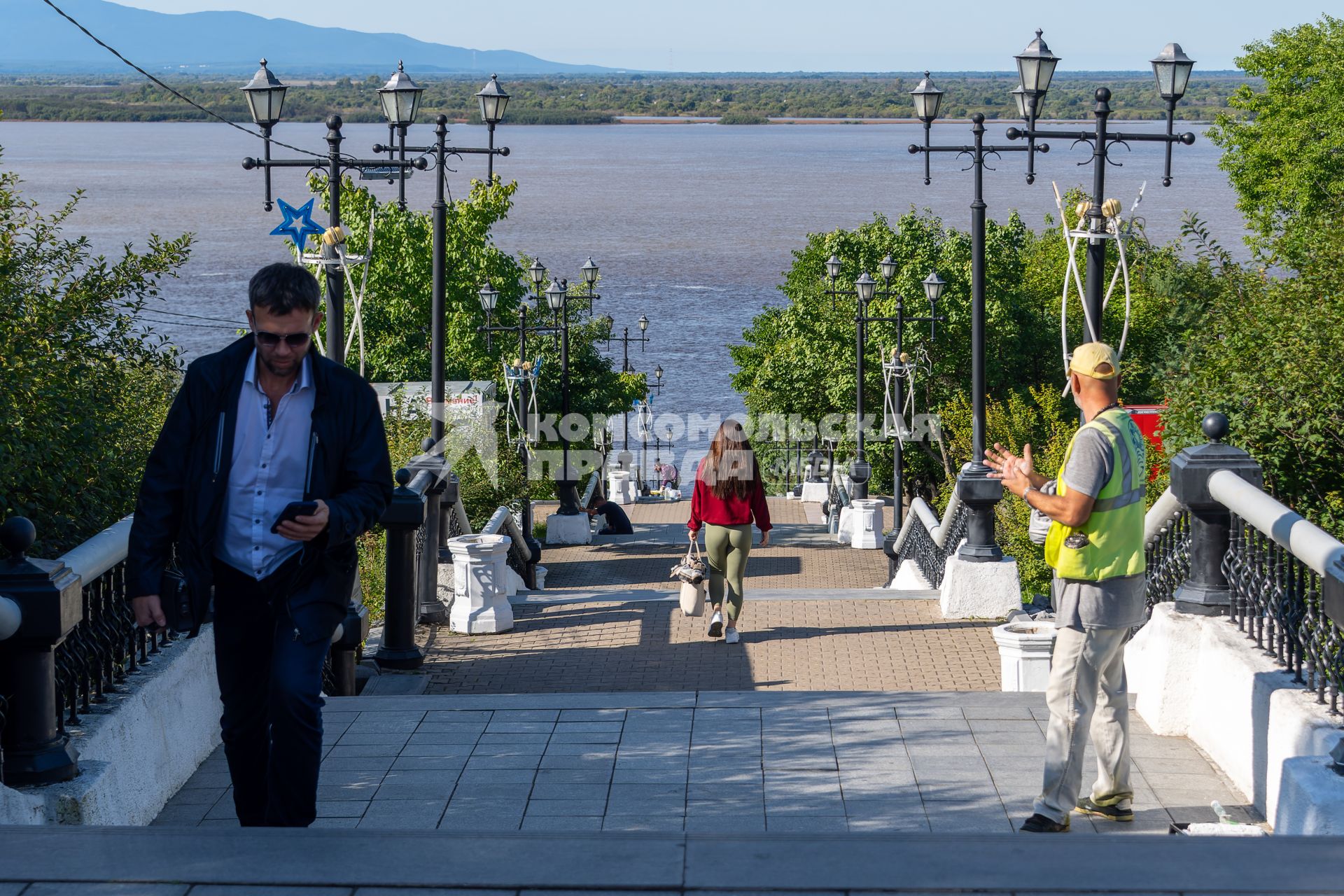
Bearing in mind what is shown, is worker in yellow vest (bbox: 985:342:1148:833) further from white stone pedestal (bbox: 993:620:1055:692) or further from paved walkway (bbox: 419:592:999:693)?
paved walkway (bbox: 419:592:999:693)

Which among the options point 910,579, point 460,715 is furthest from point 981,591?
point 460,715

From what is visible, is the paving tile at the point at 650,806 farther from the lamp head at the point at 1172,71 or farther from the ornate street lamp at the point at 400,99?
the ornate street lamp at the point at 400,99

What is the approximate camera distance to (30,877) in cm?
380

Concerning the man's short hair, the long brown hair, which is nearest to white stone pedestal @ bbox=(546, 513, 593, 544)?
the long brown hair

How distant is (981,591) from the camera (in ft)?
37.8

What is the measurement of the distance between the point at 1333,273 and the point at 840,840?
1408cm

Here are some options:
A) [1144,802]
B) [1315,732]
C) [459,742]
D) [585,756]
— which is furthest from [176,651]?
[1315,732]

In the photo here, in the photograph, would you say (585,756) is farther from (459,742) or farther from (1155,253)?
(1155,253)

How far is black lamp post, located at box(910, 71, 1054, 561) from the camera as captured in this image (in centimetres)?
1174

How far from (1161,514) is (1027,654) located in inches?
50.9

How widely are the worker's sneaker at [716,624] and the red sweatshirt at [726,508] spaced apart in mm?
642

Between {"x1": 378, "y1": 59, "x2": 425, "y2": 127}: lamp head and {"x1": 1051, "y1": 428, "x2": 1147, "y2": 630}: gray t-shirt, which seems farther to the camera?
{"x1": 378, "y1": 59, "x2": 425, "y2": 127}: lamp head

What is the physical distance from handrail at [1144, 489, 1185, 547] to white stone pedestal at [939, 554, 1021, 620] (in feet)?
13.8

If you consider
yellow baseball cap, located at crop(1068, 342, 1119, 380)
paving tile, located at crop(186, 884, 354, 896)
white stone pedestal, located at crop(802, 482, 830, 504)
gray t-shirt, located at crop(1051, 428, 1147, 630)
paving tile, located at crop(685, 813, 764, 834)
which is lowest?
white stone pedestal, located at crop(802, 482, 830, 504)
